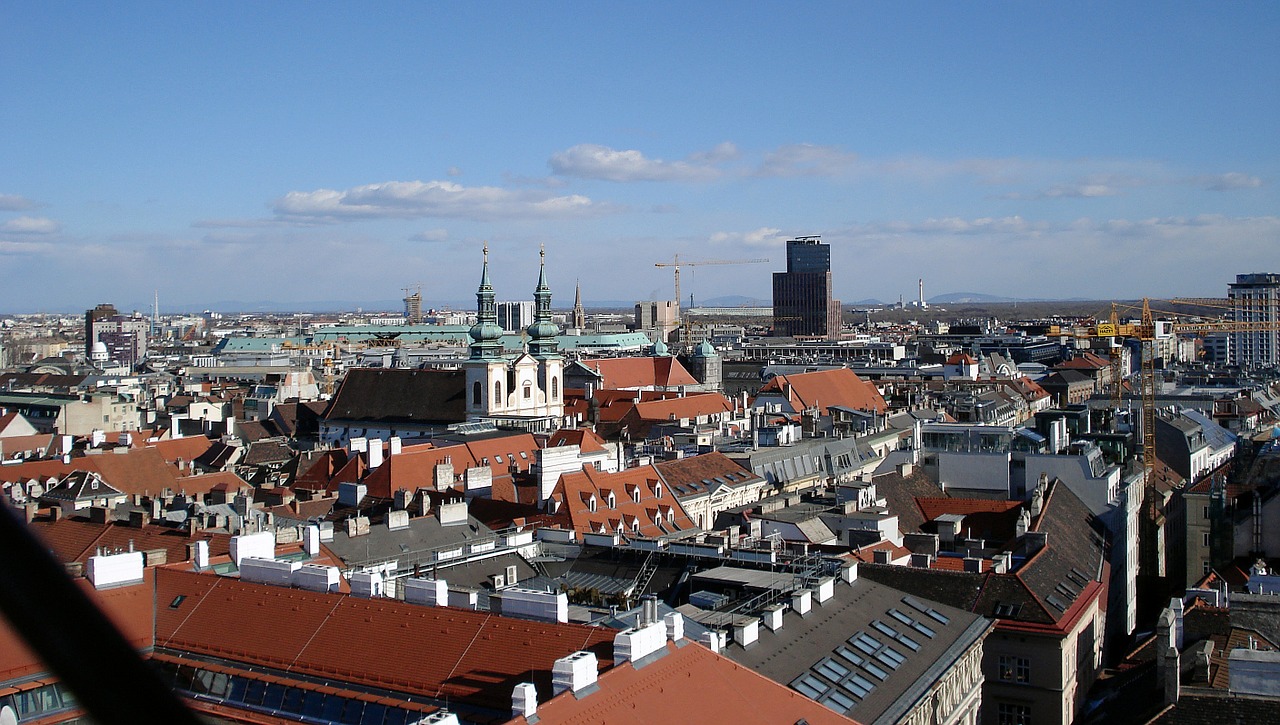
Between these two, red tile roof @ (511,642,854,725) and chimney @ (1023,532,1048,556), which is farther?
chimney @ (1023,532,1048,556)

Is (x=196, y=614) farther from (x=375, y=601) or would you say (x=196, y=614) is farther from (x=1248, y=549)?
(x=1248, y=549)

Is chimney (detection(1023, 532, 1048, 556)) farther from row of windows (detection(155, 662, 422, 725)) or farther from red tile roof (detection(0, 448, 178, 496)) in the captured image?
red tile roof (detection(0, 448, 178, 496))

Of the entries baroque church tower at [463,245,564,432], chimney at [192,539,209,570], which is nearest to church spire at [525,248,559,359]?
baroque church tower at [463,245,564,432]

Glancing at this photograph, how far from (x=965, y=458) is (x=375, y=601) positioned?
42.5 m

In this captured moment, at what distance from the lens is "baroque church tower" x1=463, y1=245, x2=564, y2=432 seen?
94250mm

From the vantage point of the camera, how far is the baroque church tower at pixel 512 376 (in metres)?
94.2

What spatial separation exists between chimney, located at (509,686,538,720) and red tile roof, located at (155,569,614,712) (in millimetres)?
1638

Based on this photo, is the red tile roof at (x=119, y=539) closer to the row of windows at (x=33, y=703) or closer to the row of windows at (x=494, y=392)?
the row of windows at (x=33, y=703)

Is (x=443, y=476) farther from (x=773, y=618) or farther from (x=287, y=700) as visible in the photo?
(x=287, y=700)

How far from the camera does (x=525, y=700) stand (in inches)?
704

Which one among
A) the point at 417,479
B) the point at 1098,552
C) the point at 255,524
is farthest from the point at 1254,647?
the point at 417,479

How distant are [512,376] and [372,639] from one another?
7388cm

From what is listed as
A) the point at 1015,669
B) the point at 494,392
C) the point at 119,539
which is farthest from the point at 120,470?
the point at 1015,669

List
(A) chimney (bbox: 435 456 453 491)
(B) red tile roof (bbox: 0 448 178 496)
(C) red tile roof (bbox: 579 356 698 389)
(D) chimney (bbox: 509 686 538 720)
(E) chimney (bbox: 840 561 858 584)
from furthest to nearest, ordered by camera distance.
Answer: (C) red tile roof (bbox: 579 356 698 389)
(B) red tile roof (bbox: 0 448 178 496)
(A) chimney (bbox: 435 456 453 491)
(E) chimney (bbox: 840 561 858 584)
(D) chimney (bbox: 509 686 538 720)
